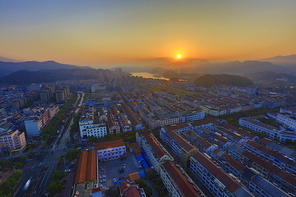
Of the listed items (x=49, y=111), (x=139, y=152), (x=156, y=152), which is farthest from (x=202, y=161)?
(x=49, y=111)

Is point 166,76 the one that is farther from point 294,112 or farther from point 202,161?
point 202,161

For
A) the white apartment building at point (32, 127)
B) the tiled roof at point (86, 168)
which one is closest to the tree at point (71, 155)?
the tiled roof at point (86, 168)

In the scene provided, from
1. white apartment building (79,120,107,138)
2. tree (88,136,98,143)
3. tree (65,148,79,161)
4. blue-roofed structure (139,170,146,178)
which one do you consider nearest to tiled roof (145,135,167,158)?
blue-roofed structure (139,170,146,178)

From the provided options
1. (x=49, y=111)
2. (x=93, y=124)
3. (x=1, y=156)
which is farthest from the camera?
(x=49, y=111)

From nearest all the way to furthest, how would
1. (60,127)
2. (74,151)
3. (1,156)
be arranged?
(74,151)
(1,156)
(60,127)

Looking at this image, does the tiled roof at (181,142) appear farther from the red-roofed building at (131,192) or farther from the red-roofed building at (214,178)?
the red-roofed building at (131,192)

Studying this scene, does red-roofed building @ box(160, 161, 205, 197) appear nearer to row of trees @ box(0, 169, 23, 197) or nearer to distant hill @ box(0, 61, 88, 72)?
Result: row of trees @ box(0, 169, 23, 197)
